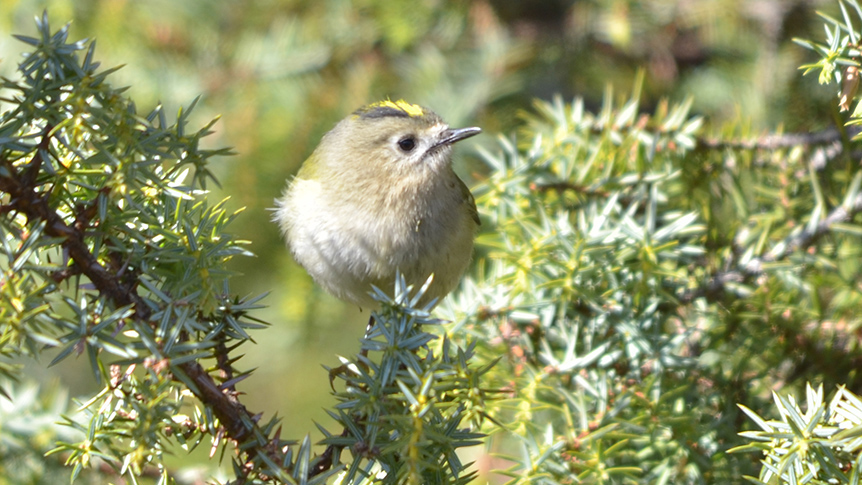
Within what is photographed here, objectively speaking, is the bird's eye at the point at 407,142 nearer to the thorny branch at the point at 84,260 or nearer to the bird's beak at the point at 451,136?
the bird's beak at the point at 451,136

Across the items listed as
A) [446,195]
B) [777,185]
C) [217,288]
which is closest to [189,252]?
[217,288]

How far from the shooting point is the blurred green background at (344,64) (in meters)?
Result: 3.13

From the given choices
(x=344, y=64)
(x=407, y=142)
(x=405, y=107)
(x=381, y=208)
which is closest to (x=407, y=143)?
(x=407, y=142)

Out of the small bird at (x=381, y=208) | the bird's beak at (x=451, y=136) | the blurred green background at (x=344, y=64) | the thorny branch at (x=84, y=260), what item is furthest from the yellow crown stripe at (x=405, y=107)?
the thorny branch at (x=84, y=260)

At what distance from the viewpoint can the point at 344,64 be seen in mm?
3365

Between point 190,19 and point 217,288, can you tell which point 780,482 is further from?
point 190,19

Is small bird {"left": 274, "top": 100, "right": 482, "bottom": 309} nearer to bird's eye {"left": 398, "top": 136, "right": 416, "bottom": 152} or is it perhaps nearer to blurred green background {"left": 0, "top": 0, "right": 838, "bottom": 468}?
bird's eye {"left": 398, "top": 136, "right": 416, "bottom": 152}

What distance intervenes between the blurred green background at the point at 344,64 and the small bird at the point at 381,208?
450 millimetres

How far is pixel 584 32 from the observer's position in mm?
3309

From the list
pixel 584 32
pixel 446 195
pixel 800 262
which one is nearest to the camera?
pixel 800 262

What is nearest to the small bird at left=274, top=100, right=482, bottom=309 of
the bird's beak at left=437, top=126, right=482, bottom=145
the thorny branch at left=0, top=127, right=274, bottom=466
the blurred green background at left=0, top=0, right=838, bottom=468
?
the bird's beak at left=437, top=126, right=482, bottom=145

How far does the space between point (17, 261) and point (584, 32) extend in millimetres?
2767

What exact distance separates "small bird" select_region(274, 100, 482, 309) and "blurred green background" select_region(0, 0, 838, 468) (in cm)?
45

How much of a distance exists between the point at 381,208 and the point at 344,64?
3.96 ft
